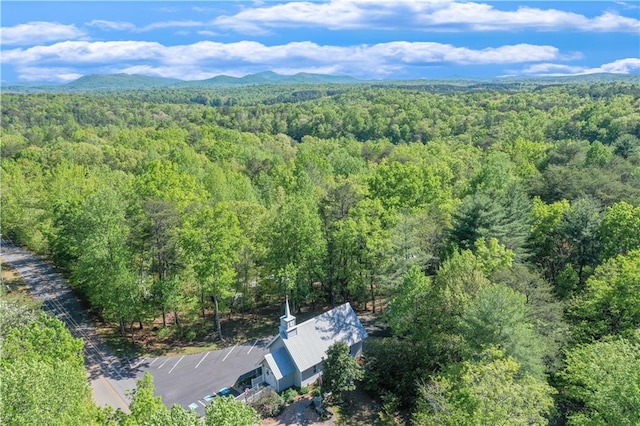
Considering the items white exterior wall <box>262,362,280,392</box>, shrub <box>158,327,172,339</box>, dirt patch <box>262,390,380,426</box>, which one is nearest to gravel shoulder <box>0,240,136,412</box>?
shrub <box>158,327,172,339</box>

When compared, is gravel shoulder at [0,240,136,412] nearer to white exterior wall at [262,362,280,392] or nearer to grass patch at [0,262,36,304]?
grass patch at [0,262,36,304]

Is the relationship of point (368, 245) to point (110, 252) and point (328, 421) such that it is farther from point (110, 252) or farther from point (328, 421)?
point (110, 252)

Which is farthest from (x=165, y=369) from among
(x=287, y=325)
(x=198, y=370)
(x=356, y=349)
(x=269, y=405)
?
(x=356, y=349)

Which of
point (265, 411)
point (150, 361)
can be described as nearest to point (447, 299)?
point (265, 411)

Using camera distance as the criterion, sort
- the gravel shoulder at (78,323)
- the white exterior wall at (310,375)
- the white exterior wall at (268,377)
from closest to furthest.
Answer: the white exterior wall at (268,377)
the gravel shoulder at (78,323)
the white exterior wall at (310,375)

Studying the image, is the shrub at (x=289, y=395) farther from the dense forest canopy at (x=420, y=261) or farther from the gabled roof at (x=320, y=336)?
the dense forest canopy at (x=420, y=261)

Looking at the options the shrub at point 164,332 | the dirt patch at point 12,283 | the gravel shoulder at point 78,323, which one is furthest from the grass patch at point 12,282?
the shrub at point 164,332
